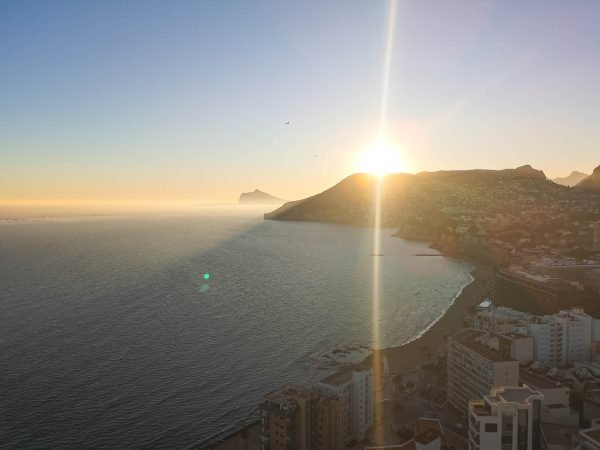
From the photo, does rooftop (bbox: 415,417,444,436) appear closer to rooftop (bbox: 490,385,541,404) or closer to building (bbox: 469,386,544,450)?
rooftop (bbox: 490,385,541,404)

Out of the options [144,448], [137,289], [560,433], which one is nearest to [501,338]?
[560,433]

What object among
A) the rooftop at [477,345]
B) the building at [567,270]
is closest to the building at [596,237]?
the building at [567,270]

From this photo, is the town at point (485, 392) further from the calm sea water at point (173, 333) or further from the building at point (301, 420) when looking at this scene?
the calm sea water at point (173, 333)

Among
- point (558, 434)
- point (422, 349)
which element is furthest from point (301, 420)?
point (422, 349)

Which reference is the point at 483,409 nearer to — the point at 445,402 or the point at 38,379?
the point at 445,402

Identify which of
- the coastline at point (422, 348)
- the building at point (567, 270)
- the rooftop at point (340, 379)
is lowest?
the coastline at point (422, 348)

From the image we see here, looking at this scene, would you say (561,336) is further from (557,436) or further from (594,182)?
(594,182)
